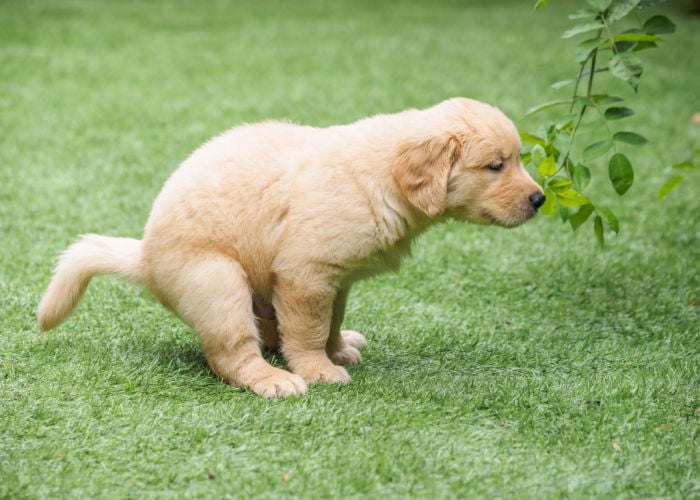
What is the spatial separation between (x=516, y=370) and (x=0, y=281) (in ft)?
8.59

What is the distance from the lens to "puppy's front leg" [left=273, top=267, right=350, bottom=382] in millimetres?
3539

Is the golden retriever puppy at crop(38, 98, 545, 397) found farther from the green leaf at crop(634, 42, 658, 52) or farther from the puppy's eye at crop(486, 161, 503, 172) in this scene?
the green leaf at crop(634, 42, 658, 52)

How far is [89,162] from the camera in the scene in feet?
22.2

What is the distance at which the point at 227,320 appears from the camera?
3.53 m

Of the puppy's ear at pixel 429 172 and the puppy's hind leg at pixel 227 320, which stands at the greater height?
the puppy's ear at pixel 429 172

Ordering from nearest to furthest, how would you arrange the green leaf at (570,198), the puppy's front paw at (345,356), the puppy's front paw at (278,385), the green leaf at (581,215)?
1. the puppy's front paw at (278,385)
2. the green leaf at (570,198)
3. the puppy's front paw at (345,356)
4. the green leaf at (581,215)

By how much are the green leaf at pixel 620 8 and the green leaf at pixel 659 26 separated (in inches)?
5.4

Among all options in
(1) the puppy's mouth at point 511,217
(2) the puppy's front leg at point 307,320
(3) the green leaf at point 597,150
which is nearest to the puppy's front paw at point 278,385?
(2) the puppy's front leg at point 307,320

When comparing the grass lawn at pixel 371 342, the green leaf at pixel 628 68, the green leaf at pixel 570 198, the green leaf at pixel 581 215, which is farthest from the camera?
the green leaf at pixel 581 215

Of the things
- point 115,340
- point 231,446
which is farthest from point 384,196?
point 115,340

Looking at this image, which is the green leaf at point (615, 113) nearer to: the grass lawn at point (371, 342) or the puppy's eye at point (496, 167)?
the puppy's eye at point (496, 167)

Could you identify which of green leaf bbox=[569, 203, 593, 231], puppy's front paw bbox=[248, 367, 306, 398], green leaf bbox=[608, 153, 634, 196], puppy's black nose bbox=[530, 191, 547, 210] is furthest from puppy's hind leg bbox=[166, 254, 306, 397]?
green leaf bbox=[608, 153, 634, 196]

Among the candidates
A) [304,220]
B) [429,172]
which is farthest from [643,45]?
[304,220]

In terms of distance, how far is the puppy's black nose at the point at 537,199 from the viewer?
360cm
